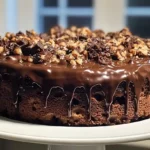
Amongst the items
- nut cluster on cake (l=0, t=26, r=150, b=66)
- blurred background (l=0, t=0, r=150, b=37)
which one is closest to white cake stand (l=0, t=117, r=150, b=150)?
nut cluster on cake (l=0, t=26, r=150, b=66)

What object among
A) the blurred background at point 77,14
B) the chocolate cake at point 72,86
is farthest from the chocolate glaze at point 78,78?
the blurred background at point 77,14

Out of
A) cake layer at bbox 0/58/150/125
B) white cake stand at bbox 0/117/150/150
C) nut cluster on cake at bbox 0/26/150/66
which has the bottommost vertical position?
white cake stand at bbox 0/117/150/150

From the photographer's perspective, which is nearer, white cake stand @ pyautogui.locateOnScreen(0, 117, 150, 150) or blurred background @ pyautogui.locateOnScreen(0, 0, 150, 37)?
white cake stand @ pyautogui.locateOnScreen(0, 117, 150, 150)

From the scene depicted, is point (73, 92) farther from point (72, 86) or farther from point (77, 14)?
point (77, 14)

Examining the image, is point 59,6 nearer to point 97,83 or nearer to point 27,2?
point 27,2

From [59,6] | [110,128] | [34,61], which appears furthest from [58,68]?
[59,6]

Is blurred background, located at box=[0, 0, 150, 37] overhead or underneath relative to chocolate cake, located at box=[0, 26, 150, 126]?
overhead

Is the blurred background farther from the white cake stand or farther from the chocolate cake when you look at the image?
the white cake stand

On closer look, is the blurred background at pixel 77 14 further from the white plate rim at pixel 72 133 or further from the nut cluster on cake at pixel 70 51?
the white plate rim at pixel 72 133

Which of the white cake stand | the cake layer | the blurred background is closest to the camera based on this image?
the white cake stand
